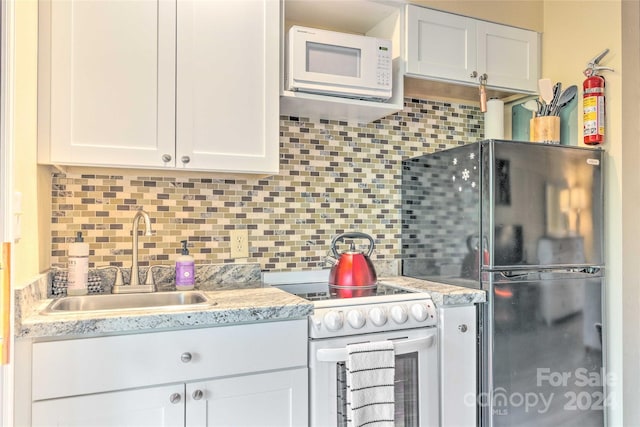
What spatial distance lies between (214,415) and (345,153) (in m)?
1.38

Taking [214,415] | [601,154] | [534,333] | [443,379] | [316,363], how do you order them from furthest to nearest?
[601,154] → [534,333] → [443,379] → [316,363] → [214,415]

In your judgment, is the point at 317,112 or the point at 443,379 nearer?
the point at 443,379

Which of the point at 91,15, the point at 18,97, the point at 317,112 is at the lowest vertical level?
the point at 18,97

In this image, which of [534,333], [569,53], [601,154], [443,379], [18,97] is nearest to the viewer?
[18,97]

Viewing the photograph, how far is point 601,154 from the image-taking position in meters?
2.10

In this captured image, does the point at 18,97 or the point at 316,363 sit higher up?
the point at 18,97

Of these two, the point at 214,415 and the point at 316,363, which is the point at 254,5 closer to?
the point at 316,363

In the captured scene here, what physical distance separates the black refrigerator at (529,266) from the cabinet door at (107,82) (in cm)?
126

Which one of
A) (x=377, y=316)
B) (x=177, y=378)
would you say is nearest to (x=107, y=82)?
(x=177, y=378)

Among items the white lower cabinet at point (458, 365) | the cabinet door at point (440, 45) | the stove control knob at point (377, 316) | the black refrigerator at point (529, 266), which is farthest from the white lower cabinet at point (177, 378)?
the cabinet door at point (440, 45)

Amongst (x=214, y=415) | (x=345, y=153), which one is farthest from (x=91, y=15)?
(x=214, y=415)

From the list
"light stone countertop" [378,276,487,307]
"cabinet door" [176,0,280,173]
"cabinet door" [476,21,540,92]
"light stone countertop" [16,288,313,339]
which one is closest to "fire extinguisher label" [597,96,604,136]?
"cabinet door" [476,21,540,92]

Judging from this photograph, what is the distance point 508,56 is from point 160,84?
1.71 metres

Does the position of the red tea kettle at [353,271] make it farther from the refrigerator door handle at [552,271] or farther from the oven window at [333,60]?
the oven window at [333,60]
